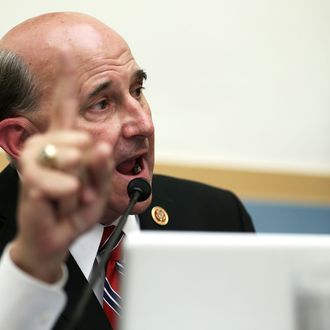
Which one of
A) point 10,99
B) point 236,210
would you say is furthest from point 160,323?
point 236,210

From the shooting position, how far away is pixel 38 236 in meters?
0.68

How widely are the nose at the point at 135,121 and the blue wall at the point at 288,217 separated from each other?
2.68 feet

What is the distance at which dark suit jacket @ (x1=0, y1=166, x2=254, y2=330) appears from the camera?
4.37 feet

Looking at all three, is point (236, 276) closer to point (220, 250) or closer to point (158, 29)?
point (220, 250)

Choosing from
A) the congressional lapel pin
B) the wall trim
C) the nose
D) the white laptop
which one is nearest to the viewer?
the white laptop

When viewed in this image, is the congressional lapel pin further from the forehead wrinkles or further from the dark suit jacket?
the forehead wrinkles

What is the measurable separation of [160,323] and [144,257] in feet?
0.19

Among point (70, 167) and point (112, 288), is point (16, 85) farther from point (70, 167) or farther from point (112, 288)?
point (70, 167)

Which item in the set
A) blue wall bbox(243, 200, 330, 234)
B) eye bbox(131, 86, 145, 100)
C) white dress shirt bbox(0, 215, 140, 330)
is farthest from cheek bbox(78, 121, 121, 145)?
blue wall bbox(243, 200, 330, 234)

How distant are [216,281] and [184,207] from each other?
3.42 feet

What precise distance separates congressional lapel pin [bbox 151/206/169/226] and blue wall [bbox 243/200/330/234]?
0.54 meters

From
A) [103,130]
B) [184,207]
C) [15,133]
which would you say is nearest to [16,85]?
[15,133]

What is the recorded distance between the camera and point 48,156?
0.64 meters

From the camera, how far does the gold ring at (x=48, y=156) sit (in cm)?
64
